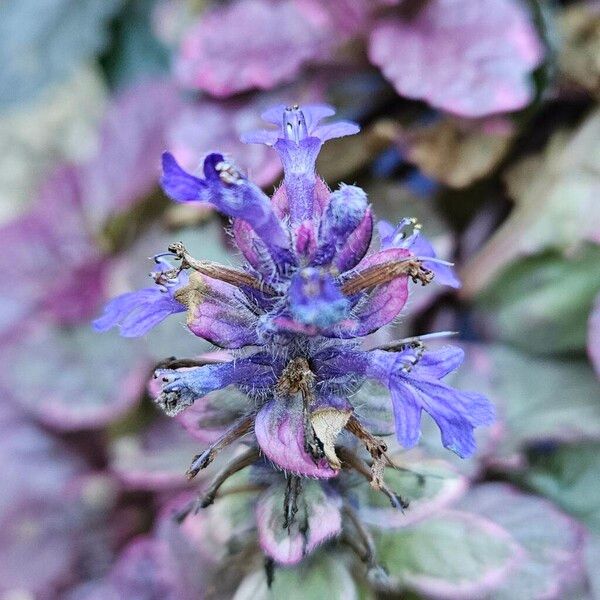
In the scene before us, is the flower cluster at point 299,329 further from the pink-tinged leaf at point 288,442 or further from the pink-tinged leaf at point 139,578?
the pink-tinged leaf at point 139,578

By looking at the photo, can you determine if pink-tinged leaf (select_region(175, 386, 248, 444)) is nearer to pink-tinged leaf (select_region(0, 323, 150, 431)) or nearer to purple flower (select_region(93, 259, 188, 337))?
purple flower (select_region(93, 259, 188, 337))

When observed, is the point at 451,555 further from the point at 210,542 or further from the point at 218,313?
the point at 218,313

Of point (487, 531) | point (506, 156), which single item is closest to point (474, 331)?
point (506, 156)

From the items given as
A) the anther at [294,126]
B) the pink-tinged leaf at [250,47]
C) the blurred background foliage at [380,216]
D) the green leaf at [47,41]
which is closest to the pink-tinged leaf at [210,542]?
the blurred background foliage at [380,216]

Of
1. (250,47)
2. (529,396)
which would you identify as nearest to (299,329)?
(529,396)

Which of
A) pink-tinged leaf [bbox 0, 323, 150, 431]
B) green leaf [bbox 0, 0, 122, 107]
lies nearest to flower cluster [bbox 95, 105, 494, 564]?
pink-tinged leaf [bbox 0, 323, 150, 431]

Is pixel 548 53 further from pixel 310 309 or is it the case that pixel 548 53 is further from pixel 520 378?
pixel 310 309
